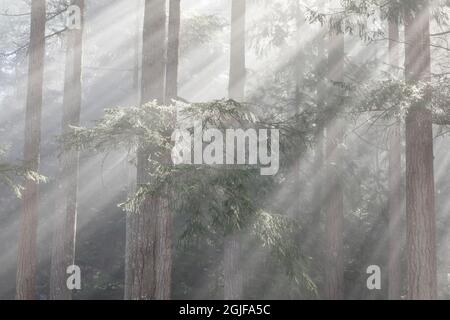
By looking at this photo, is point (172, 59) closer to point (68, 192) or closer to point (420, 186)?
point (68, 192)

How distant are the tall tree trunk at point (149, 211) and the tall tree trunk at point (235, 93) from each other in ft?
10.1

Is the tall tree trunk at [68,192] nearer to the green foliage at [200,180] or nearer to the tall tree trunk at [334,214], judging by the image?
the green foliage at [200,180]

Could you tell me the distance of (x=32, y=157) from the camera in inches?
462

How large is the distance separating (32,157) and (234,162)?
212 inches

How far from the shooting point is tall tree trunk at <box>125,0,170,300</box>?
33.7ft

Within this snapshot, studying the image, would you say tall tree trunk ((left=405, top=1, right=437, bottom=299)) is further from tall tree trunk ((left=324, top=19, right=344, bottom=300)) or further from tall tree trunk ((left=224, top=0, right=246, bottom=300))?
tall tree trunk ((left=324, top=19, right=344, bottom=300))

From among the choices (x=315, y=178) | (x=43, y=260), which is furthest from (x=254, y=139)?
(x=43, y=260)

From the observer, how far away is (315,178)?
17484mm

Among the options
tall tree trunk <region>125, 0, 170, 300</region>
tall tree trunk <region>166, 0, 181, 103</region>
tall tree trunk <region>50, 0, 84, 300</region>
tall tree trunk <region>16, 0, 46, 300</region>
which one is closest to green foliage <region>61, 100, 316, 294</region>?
tall tree trunk <region>125, 0, 170, 300</region>

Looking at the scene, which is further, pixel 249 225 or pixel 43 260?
pixel 43 260

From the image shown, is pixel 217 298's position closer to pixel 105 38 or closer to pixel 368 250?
pixel 368 250

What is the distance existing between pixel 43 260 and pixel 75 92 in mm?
9156

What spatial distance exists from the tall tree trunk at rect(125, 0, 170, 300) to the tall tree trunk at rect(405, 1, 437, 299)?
4791mm
